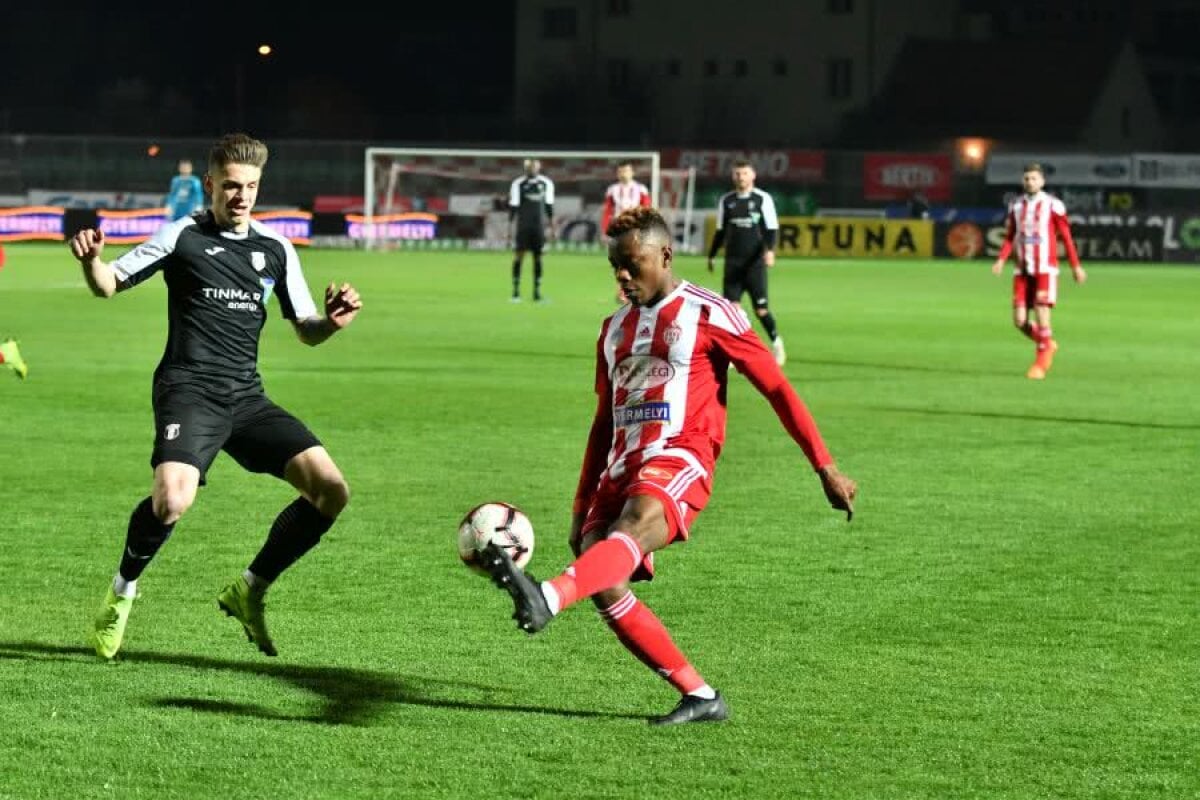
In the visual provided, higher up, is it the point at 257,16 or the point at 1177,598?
the point at 257,16

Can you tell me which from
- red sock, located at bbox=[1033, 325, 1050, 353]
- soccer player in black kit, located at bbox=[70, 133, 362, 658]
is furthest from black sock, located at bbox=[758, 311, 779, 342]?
soccer player in black kit, located at bbox=[70, 133, 362, 658]

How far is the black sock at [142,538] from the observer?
7.16 meters

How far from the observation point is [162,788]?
5.59 metres

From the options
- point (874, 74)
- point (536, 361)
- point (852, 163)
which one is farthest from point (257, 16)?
point (536, 361)

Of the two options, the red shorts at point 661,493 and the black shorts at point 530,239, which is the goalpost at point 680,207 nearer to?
the black shorts at point 530,239

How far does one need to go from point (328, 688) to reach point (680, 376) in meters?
1.66

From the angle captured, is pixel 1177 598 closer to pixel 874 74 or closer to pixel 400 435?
pixel 400 435

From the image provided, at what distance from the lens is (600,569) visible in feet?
19.5

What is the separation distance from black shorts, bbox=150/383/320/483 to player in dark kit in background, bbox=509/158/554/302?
2360cm

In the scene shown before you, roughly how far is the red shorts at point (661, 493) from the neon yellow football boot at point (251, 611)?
5.06 ft

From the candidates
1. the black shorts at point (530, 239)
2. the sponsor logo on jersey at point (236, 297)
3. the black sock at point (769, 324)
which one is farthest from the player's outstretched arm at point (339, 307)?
the black shorts at point (530, 239)

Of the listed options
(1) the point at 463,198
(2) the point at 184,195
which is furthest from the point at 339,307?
(1) the point at 463,198

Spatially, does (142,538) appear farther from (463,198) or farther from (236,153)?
(463,198)

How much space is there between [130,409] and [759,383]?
10.6 m
